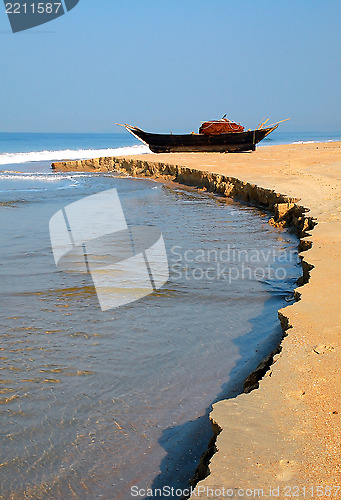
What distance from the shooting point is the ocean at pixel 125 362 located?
7.73ft

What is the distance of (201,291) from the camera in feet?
15.9

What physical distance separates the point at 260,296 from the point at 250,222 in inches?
148

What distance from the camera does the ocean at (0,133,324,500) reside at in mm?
2357

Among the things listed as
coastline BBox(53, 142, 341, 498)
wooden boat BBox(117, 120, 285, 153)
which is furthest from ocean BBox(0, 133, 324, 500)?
wooden boat BBox(117, 120, 285, 153)

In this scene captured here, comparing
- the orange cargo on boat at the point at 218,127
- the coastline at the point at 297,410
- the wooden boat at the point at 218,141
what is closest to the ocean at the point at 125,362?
the coastline at the point at 297,410

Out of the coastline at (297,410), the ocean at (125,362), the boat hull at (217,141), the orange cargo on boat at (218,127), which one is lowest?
the ocean at (125,362)

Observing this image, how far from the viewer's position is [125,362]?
3355mm

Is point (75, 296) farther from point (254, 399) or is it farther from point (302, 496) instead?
point (302, 496)

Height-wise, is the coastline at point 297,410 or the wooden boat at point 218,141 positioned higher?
the wooden boat at point 218,141

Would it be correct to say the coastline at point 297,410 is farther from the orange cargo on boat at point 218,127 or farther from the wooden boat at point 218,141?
the orange cargo on boat at point 218,127

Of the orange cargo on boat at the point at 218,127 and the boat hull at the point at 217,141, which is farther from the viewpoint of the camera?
the orange cargo on boat at the point at 218,127

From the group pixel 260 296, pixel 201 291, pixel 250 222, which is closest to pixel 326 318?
pixel 260 296

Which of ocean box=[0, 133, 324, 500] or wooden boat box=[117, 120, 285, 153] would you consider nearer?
ocean box=[0, 133, 324, 500]

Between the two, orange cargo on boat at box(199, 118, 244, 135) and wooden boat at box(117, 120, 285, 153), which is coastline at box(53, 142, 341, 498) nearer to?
wooden boat at box(117, 120, 285, 153)
